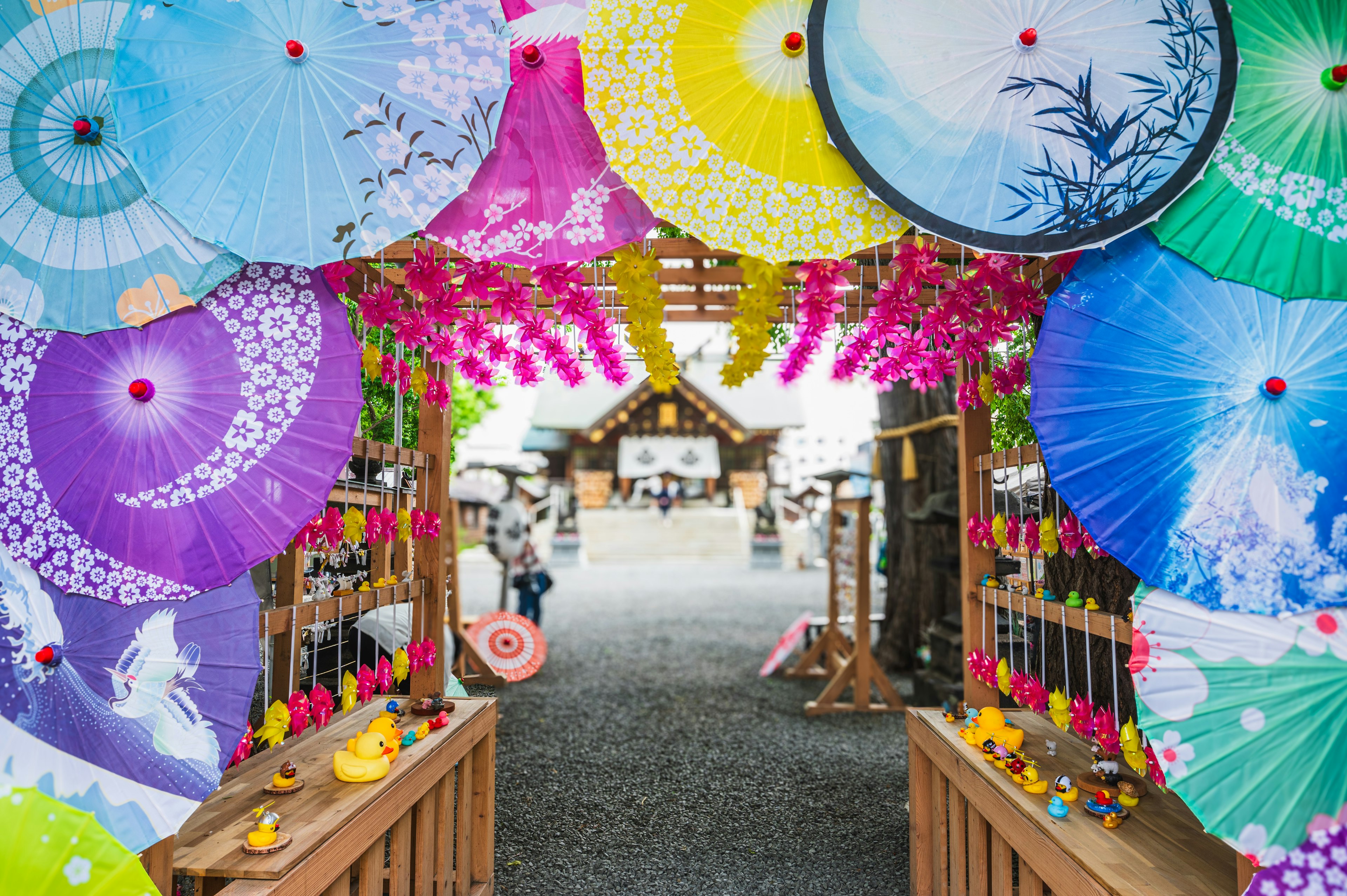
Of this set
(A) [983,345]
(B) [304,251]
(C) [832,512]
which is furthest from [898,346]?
(C) [832,512]

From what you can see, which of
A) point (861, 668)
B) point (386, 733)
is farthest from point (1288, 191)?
point (861, 668)

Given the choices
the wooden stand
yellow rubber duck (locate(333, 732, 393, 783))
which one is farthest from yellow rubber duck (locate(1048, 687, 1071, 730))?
the wooden stand

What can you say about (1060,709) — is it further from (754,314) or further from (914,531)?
(914,531)

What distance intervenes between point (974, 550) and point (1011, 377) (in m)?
0.72

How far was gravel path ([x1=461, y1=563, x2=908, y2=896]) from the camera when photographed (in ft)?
10.6

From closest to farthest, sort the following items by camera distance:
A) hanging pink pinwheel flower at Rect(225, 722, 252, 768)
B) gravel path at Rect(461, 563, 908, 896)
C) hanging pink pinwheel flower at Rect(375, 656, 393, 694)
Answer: hanging pink pinwheel flower at Rect(225, 722, 252, 768) → hanging pink pinwheel flower at Rect(375, 656, 393, 694) → gravel path at Rect(461, 563, 908, 896)

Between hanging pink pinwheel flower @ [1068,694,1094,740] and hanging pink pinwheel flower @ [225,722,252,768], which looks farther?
hanging pink pinwheel flower @ [1068,694,1094,740]

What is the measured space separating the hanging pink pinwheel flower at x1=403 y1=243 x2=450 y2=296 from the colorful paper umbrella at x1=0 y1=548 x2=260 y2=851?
0.97m

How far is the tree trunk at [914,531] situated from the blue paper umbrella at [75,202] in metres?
5.23

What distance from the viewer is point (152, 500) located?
6.03 feet

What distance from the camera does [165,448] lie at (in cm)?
185

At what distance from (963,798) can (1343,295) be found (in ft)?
5.91

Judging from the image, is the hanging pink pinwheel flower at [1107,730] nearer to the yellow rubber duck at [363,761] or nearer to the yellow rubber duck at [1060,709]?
the yellow rubber duck at [1060,709]

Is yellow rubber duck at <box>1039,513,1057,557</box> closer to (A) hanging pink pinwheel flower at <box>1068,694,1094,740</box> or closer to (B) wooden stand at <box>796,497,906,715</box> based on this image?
(A) hanging pink pinwheel flower at <box>1068,694,1094,740</box>
